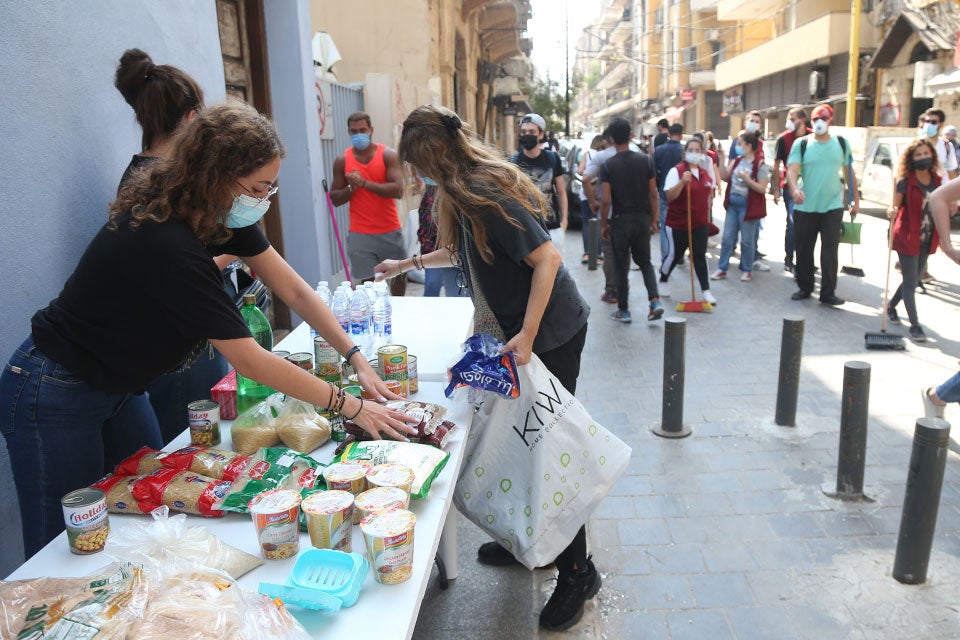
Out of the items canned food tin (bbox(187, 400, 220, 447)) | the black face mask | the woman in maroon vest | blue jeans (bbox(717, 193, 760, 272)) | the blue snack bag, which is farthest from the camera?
blue jeans (bbox(717, 193, 760, 272))

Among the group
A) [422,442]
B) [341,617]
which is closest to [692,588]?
[422,442]

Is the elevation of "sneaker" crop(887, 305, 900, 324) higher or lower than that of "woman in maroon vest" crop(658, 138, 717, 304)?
lower

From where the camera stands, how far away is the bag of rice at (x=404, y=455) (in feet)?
6.79

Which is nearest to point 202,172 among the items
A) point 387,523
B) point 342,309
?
point 387,523

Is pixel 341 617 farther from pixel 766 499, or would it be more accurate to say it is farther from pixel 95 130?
pixel 766 499

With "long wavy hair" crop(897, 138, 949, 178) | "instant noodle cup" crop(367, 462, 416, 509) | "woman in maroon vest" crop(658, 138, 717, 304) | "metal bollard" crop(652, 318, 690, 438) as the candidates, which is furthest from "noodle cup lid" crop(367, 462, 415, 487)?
"woman in maroon vest" crop(658, 138, 717, 304)

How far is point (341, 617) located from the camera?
156 centimetres

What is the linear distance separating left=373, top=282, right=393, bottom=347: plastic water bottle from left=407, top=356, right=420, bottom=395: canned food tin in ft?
1.82

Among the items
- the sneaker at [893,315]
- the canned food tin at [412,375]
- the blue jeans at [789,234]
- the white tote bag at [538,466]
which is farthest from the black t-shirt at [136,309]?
the blue jeans at [789,234]

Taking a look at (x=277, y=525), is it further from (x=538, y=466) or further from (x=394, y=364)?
(x=538, y=466)

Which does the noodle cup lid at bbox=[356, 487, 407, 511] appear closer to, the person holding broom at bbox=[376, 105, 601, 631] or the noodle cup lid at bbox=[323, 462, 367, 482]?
the noodle cup lid at bbox=[323, 462, 367, 482]

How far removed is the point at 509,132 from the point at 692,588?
37696 mm

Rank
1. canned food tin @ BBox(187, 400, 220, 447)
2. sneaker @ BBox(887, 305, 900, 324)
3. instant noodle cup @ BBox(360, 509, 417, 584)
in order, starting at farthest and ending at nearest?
sneaker @ BBox(887, 305, 900, 324), canned food tin @ BBox(187, 400, 220, 447), instant noodle cup @ BBox(360, 509, 417, 584)

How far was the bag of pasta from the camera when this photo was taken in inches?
92.1
